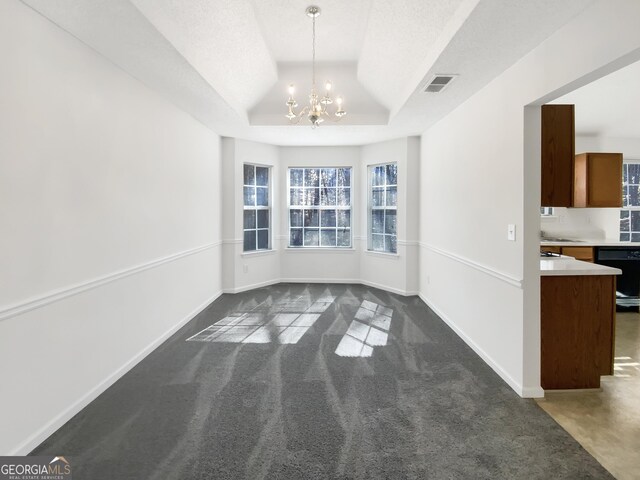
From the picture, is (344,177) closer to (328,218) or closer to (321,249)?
(328,218)

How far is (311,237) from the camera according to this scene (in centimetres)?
701

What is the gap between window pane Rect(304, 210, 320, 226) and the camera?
6980 mm

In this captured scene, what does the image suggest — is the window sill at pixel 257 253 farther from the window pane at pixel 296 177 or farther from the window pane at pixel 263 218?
the window pane at pixel 296 177

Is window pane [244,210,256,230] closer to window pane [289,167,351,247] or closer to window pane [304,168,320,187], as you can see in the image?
window pane [289,167,351,247]

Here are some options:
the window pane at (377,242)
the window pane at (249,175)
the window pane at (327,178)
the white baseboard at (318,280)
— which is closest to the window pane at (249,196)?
the window pane at (249,175)

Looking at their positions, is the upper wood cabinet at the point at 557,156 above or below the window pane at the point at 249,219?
above

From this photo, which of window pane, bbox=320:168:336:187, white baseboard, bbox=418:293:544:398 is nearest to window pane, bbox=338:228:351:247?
window pane, bbox=320:168:336:187

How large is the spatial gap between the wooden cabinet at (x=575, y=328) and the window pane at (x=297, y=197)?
15.6 ft

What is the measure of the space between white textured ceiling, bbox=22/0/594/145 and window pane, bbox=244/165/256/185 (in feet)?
2.30

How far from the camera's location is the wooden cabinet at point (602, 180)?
4.87 m

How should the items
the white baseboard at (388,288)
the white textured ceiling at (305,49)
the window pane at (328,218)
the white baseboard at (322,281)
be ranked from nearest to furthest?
the white textured ceiling at (305,49) → the white baseboard at (388,288) → the white baseboard at (322,281) → the window pane at (328,218)

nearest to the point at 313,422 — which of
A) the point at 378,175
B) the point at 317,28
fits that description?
the point at 317,28

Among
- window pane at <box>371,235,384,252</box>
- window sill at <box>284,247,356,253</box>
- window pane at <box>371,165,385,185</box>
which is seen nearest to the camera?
window pane at <box>371,165,385,185</box>

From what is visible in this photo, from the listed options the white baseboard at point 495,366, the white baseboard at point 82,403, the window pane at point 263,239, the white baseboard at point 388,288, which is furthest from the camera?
the window pane at point 263,239
